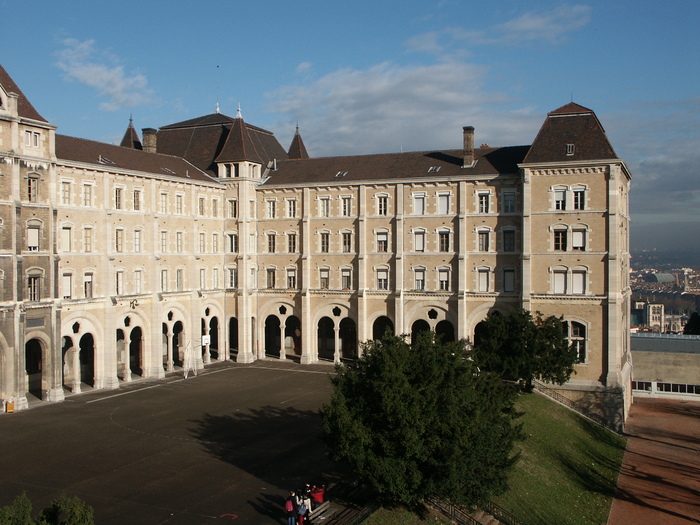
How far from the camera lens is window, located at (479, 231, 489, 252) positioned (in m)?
57.2

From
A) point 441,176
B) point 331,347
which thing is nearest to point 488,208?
point 441,176

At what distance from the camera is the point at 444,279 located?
58812 mm

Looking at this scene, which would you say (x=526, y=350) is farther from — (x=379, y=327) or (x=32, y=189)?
(x=32, y=189)

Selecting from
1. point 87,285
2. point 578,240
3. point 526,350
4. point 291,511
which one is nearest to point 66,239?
point 87,285

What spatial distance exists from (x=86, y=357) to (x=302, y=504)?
113ft

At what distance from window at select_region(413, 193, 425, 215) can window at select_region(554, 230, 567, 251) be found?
11.5 m

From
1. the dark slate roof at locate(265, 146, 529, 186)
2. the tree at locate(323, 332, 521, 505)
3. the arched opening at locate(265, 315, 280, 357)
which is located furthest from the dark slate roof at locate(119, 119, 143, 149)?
the tree at locate(323, 332, 521, 505)

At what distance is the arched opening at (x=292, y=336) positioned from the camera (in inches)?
2697

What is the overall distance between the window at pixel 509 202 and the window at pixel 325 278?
16927 mm

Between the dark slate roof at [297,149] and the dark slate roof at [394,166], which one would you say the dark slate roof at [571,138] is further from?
the dark slate roof at [297,149]

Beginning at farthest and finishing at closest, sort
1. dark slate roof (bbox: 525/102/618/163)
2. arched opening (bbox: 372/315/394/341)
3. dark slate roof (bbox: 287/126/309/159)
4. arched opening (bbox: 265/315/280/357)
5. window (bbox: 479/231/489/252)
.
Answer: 1. dark slate roof (bbox: 287/126/309/159)
2. arched opening (bbox: 265/315/280/357)
3. arched opening (bbox: 372/315/394/341)
4. window (bbox: 479/231/489/252)
5. dark slate roof (bbox: 525/102/618/163)

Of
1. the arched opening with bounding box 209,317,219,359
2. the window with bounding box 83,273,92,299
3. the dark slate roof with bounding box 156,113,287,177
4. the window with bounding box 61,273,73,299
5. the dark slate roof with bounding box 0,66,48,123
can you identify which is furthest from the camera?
the arched opening with bounding box 209,317,219,359

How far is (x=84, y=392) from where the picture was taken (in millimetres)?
49781

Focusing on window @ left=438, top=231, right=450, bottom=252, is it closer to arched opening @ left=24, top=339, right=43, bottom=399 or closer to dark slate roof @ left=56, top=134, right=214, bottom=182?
dark slate roof @ left=56, top=134, right=214, bottom=182
